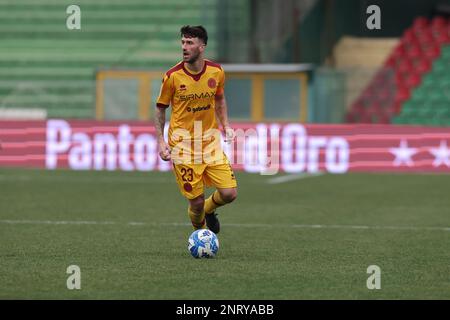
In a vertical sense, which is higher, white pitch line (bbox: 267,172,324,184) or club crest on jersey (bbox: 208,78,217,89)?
club crest on jersey (bbox: 208,78,217,89)

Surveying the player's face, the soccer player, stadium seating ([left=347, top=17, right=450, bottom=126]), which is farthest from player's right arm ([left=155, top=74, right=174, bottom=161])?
stadium seating ([left=347, top=17, right=450, bottom=126])

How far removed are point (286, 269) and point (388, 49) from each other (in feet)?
68.1

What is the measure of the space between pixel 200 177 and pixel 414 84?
54.2ft

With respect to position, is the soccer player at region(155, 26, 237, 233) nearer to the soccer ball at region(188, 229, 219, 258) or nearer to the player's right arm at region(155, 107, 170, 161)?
the player's right arm at region(155, 107, 170, 161)

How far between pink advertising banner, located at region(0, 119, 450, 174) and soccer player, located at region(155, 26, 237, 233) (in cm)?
1143

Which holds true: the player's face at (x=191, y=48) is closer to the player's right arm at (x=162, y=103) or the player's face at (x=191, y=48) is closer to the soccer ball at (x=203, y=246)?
the player's right arm at (x=162, y=103)

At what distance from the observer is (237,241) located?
11281 millimetres

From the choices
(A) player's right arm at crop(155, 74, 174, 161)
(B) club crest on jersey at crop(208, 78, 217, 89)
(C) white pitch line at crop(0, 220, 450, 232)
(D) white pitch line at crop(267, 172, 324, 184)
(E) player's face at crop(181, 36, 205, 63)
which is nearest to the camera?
(E) player's face at crop(181, 36, 205, 63)

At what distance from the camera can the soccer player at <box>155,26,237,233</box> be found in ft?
33.0

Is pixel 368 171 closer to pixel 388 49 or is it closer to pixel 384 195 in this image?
pixel 384 195

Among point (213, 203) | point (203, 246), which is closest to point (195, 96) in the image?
point (213, 203)

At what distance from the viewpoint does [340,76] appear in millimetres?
24844

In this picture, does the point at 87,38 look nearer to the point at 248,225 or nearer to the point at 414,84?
the point at 414,84
